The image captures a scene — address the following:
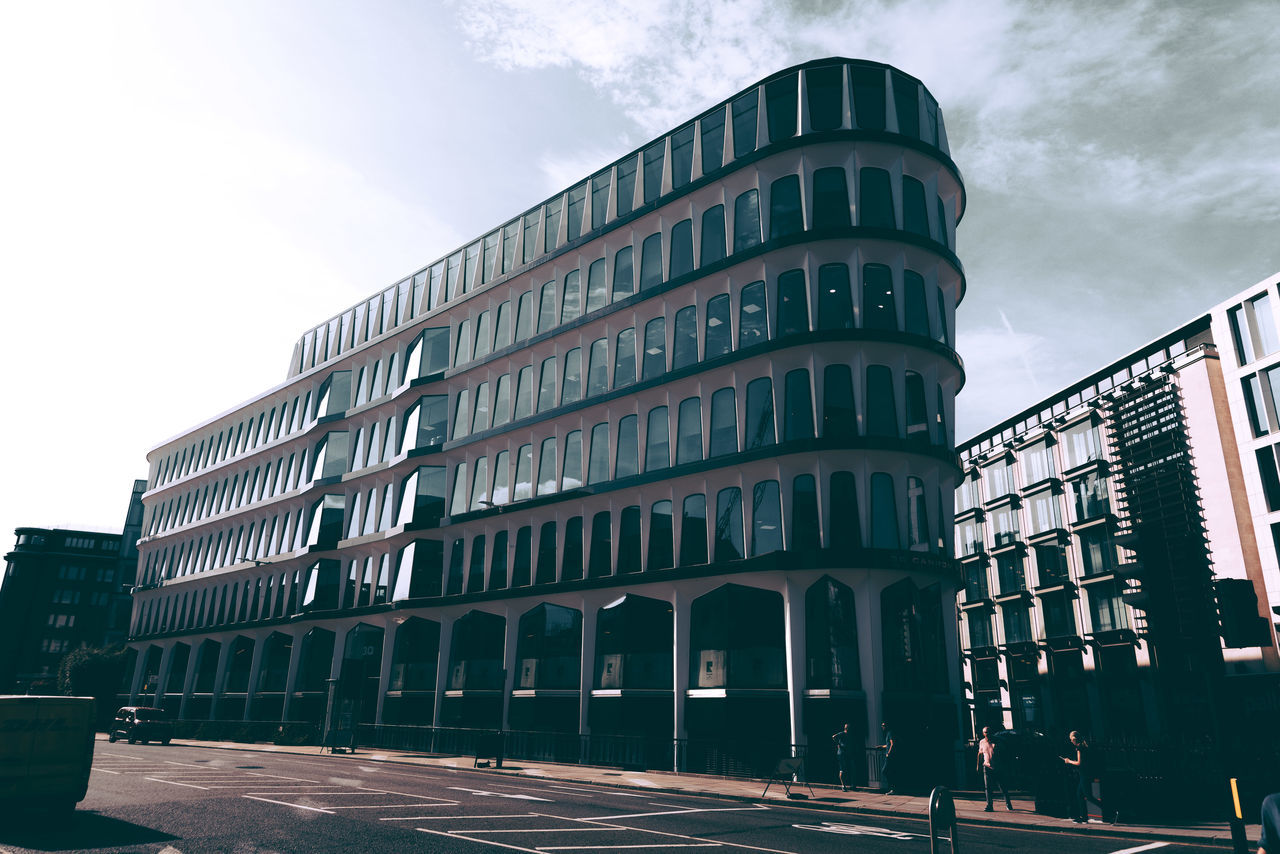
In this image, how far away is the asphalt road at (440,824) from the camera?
1136 centimetres

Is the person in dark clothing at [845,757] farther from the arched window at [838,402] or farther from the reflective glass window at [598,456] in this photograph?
the reflective glass window at [598,456]

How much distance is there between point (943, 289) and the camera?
105 feet

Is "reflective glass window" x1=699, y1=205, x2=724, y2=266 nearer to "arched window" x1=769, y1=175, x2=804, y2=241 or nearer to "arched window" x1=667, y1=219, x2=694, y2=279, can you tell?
"arched window" x1=667, y1=219, x2=694, y2=279

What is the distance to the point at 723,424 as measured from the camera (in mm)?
31375

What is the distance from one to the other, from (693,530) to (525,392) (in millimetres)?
13863

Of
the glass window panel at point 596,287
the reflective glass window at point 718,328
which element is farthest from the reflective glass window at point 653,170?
the reflective glass window at point 718,328

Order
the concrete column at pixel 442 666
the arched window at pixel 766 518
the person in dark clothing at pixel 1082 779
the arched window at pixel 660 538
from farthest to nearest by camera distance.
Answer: the concrete column at pixel 442 666 < the arched window at pixel 660 538 < the arched window at pixel 766 518 < the person in dark clothing at pixel 1082 779

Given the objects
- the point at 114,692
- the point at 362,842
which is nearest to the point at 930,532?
the point at 362,842

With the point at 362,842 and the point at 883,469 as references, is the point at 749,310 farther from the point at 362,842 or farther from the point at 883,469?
the point at 362,842

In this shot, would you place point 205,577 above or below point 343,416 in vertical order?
below

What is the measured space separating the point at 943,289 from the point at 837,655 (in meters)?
15.4

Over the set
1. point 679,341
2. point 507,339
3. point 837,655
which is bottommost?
point 837,655

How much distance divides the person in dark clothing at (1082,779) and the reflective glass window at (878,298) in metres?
16.3

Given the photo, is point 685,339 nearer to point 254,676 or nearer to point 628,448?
point 628,448
